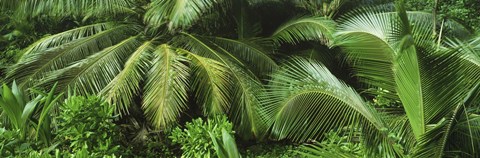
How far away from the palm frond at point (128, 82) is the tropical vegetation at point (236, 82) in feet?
0.05

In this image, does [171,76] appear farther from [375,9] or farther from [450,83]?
[375,9]

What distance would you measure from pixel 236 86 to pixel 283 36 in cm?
130

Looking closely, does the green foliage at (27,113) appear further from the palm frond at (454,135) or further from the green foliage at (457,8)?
the green foliage at (457,8)

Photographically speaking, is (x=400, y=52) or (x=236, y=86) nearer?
(x=400, y=52)

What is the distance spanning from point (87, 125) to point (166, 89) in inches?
39.5

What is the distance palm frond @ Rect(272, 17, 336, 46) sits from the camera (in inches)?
223

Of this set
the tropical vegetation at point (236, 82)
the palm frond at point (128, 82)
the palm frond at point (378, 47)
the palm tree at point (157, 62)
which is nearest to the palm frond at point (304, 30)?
the tropical vegetation at point (236, 82)

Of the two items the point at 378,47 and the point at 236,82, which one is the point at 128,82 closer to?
the point at 236,82

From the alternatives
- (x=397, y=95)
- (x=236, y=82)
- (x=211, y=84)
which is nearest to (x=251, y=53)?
(x=236, y=82)

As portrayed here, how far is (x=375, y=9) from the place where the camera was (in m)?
6.67

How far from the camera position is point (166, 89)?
190 inches

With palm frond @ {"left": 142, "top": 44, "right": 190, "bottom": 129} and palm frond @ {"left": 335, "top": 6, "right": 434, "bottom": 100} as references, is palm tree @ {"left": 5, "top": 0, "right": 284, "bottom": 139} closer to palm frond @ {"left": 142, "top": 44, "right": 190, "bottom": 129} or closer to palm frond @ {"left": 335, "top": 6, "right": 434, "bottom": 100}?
palm frond @ {"left": 142, "top": 44, "right": 190, "bottom": 129}

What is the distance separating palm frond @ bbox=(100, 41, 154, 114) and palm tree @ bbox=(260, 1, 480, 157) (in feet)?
5.27

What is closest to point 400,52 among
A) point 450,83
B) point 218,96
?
point 450,83
